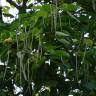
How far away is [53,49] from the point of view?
1.80m

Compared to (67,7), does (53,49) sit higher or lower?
lower

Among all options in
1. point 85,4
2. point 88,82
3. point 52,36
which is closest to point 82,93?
point 88,82

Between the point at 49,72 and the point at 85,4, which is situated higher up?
the point at 85,4

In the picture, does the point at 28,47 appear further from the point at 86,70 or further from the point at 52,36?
the point at 86,70

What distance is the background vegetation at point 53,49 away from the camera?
1.77 m

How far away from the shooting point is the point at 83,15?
6.51 ft

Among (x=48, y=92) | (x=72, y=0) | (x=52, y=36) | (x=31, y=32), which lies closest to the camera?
(x=31, y=32)

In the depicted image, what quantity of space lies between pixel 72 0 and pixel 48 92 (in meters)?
0.67

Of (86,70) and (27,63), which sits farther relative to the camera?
(86,70)

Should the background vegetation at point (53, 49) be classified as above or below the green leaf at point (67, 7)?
below

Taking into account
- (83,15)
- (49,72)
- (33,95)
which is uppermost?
(83,15)

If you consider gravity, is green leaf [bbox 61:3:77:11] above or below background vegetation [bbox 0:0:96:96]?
above

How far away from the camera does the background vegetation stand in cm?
177

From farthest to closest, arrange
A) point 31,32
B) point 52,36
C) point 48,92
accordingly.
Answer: point 48,92
point 52,36
point 31,32
